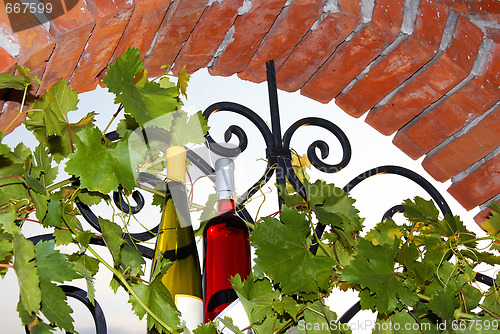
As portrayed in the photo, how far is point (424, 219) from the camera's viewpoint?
0.72 meters

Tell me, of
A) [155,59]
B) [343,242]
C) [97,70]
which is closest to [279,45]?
[155,59]

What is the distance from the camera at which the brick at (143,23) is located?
2.79 ft

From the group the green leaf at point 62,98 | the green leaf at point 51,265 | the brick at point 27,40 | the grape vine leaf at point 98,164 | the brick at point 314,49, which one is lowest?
the green leaf at point 51,265

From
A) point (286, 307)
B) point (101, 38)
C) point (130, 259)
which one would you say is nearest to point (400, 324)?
point (286, 307)

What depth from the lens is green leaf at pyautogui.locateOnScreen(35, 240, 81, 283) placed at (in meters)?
0.48

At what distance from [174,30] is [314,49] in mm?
347

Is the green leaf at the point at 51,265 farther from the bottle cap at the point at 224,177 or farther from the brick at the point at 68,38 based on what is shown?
the brick at the point at 68,38

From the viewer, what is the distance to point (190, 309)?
0.67 m

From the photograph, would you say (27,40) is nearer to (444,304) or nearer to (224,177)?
(224,177)

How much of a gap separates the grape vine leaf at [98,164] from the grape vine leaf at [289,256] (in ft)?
0.59

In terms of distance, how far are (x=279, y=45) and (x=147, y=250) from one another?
58 cm

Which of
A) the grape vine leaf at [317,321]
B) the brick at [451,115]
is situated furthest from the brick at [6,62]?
the brick at [451,115]

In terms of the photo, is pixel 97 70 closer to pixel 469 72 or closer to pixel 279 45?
pixel 279 45

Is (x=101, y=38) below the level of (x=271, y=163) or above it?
above
